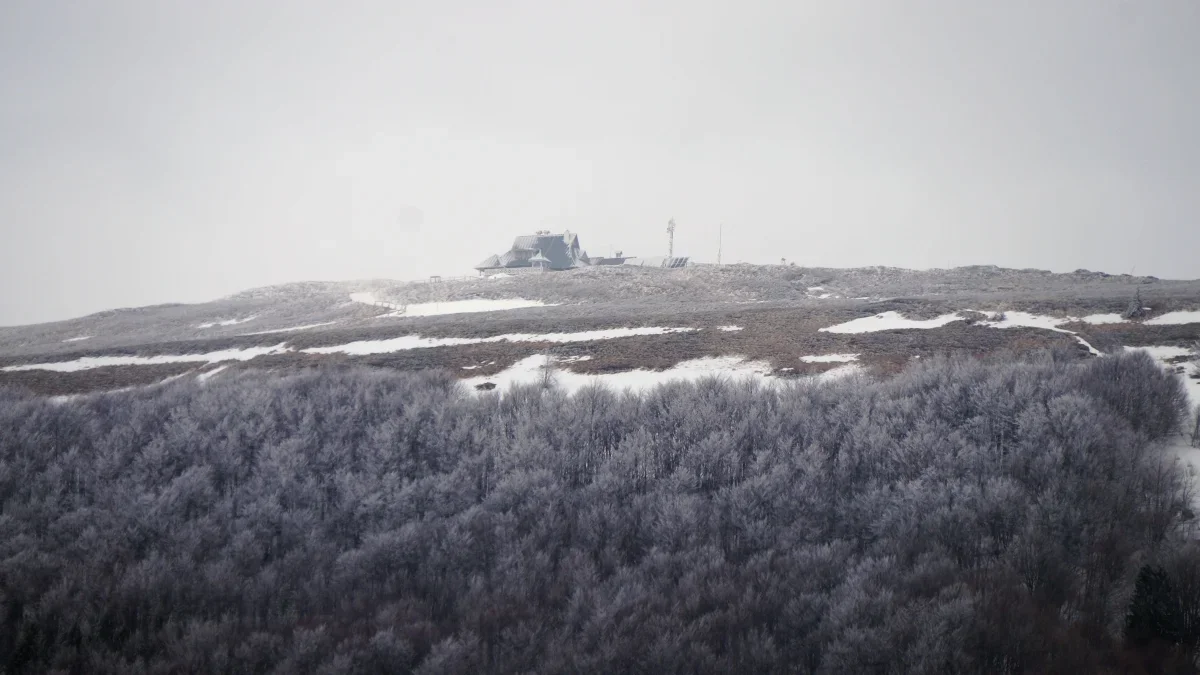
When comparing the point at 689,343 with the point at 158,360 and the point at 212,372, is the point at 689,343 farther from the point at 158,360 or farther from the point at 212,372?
the point at 158,360

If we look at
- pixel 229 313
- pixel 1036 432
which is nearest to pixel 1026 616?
pixel 1036 432

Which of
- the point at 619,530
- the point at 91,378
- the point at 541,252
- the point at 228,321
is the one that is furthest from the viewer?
the point at 541,252

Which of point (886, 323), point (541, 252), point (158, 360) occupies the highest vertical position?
point (541, 252)

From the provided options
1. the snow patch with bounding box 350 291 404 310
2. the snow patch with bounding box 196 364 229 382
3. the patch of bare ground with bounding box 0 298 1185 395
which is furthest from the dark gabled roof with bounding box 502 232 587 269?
the snow patch with bounding box 196 364 229 382

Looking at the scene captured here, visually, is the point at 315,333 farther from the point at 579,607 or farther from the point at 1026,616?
the point at 1026,616

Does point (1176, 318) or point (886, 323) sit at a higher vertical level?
point (1176, 318)

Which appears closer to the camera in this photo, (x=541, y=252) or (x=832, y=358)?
(x=832, y=358)

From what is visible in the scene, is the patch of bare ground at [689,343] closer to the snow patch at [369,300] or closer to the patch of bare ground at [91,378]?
the patch of bare ground at [91,378]

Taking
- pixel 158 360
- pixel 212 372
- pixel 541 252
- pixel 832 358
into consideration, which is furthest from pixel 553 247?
pixel 832 358
